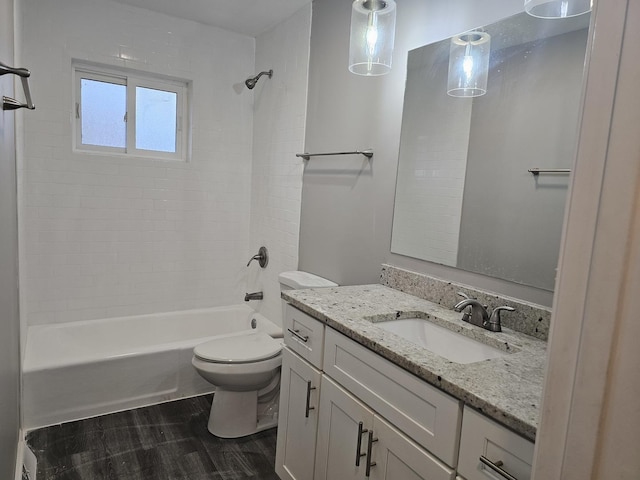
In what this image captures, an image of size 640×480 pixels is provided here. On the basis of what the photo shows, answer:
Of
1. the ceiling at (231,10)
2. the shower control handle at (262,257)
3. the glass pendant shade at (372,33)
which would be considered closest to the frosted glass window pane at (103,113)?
the ceiling at (231,10)

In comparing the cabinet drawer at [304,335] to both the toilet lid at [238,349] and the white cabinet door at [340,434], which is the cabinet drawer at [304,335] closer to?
the white cabinet door at [340,434]

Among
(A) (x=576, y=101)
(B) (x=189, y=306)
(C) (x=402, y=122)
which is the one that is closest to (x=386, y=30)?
(C) (x=402, y=122)

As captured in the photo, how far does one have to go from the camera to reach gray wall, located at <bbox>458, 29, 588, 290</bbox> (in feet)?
4.44

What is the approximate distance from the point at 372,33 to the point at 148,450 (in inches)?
89.3

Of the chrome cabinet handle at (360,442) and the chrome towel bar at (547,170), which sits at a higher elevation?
the chrome towel bar at (547,170)

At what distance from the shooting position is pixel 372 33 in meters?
1.78

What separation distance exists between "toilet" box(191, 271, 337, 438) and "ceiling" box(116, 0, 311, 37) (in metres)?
1.74

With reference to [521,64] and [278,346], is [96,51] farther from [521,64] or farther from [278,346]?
[521,64]

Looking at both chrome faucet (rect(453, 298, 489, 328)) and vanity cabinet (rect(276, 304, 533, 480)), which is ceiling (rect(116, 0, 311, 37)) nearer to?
vanity cabinet (rect(276, 304, 533, 480))

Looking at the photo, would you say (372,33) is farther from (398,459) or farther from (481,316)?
(398,459)

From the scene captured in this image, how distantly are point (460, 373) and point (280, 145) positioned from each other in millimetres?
2283

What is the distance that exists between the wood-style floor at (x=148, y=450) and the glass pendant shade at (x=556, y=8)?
2.17 meters

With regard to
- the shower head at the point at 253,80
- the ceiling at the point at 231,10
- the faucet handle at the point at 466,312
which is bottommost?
the faucet handle at the point at 466,312

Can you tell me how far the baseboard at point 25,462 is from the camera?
1796 mm
